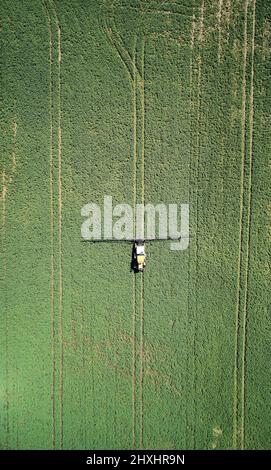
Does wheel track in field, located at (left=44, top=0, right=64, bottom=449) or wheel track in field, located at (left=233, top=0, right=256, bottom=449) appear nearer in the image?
wheel track in field, located at (left=44, top=0, right=64, bottom=449)

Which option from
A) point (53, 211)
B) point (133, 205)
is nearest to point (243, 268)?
point (133, 205)

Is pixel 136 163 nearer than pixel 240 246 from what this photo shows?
Yes

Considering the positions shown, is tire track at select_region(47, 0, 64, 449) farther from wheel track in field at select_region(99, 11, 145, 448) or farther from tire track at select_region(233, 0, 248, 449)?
tire track at select_region(233, 0, 248, 449)

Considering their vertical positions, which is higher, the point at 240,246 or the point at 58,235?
the point at 58,235

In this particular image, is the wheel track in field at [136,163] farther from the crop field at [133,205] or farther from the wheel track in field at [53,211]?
the wheel track in field at [53,211]

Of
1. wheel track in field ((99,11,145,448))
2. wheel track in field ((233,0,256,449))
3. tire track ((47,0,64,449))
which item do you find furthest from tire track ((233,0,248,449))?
tire track ((47,0,64,449))

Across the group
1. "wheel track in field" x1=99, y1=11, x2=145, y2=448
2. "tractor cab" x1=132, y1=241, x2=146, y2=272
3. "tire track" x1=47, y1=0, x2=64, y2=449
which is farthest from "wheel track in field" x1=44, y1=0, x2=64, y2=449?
"tractor cab" x1=132, y1=241, x2=146, y2=272

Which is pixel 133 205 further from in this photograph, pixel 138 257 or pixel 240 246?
pixel 240 246
